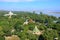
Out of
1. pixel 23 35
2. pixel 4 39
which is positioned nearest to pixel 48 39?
pixel 23 35

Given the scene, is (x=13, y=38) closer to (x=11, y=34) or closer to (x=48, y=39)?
(x=11, y=34)

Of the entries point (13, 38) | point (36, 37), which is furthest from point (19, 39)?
point (36, 37)

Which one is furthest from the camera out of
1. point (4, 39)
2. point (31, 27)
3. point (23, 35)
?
point (31, 27)

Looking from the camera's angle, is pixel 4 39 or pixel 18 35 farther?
pixel 18 35

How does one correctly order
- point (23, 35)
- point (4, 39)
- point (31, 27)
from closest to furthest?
1. point (4, 39)
2. point (23, 35)
3. point (31, 27)

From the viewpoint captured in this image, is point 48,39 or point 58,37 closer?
point 48,39

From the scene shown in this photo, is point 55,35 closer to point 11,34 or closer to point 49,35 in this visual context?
point 49,35

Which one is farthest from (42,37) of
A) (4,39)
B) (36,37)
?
(4,39)
